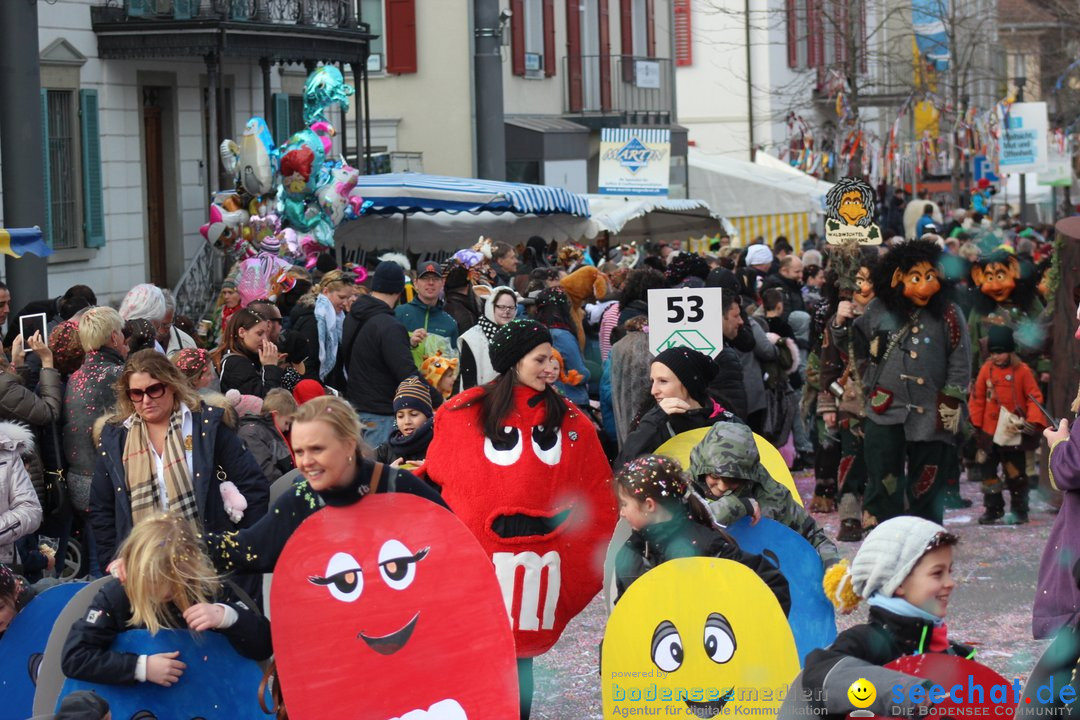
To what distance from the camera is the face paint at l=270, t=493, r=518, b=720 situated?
508 centimetres

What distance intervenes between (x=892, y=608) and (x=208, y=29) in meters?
16.9

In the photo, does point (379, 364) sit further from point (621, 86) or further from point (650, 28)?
point (650, 28)

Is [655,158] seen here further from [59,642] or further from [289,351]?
[59,642]

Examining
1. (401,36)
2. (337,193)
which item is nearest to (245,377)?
(337,193)

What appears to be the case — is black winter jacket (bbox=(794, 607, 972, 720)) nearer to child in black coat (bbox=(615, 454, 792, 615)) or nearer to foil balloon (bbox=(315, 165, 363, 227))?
child in black coat (bbox=(615, 454, 792, 615))

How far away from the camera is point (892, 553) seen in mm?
4352

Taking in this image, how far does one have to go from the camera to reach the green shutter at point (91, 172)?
20.0 meters

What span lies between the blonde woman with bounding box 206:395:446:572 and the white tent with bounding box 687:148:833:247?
2356 centimetres

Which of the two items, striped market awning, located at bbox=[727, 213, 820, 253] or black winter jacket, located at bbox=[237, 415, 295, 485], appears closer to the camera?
black winter jacket, located at bbox=[237, 415, 295, 485]

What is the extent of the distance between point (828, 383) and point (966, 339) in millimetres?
1246

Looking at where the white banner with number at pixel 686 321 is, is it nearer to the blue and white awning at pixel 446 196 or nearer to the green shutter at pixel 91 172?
the blue and white awning at pixel 446 196

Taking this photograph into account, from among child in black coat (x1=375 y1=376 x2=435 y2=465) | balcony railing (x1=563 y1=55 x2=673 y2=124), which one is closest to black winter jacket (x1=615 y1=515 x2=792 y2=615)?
child in black coat (x1=375 y1=376 x2=435 y2=465)

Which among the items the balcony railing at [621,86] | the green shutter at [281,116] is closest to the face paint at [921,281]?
the green shutter at [281,116]

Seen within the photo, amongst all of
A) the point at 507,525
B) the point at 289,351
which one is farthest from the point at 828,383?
the point at 507,525
